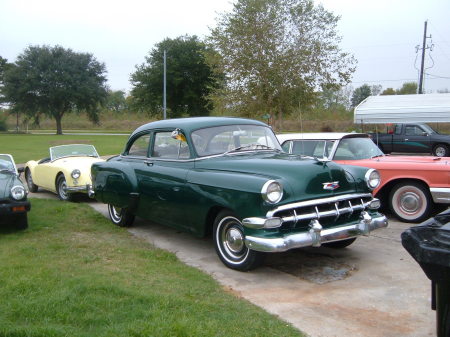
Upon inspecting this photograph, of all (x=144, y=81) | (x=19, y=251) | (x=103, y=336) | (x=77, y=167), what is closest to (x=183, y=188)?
(x=19, y=251)

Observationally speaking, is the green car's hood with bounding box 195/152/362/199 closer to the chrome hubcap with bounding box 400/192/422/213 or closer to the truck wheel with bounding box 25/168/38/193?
the chrome hubcap with bounding box 400/192/422/213

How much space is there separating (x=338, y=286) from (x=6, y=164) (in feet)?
19.4

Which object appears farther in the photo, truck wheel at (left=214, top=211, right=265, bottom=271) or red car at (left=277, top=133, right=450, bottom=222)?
red car at (left=277, top=133, right=450, bottom=222)

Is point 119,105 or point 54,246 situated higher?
point 119,105

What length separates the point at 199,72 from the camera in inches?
1736

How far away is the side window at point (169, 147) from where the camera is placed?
19.2 feet

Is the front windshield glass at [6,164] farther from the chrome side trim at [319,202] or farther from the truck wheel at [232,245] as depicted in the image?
the chrome side trim at [319,202]

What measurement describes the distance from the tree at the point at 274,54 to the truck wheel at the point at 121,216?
1641cm

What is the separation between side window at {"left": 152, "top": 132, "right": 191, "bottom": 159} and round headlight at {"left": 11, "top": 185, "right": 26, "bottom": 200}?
1925 millimetres

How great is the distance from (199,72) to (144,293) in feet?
136

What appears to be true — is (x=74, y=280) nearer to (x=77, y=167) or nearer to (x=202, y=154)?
(x=202, y=154)

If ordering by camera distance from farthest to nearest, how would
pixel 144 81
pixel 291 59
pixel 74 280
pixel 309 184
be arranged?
1. pixel 144 81
2. pixel 291 59
3. pixel 309 184
4. pixel 74 280

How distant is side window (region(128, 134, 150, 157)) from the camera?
261 inches

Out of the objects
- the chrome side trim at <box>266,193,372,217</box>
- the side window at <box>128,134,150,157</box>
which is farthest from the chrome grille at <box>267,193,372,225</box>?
the side window at <box>128,134,150,157</box>
